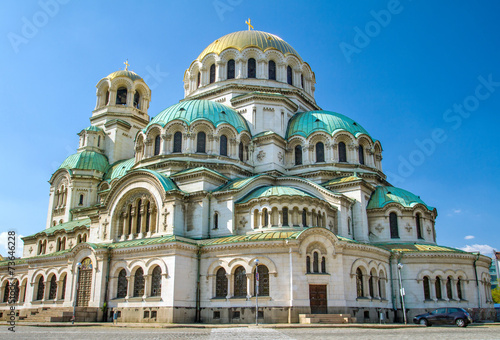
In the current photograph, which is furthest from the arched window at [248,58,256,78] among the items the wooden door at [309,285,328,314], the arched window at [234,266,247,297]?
the wooden door at [309,285,328,314]

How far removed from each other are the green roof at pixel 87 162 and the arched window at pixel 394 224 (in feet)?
87.5

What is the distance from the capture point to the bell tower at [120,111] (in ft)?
152

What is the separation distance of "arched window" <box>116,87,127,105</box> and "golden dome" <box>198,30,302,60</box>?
10047mm

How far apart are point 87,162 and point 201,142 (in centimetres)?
1440

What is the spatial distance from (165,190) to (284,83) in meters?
17.0

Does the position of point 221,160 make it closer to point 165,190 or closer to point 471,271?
point 165,190

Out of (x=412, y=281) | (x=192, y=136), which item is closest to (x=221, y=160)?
(x=192, y=136)

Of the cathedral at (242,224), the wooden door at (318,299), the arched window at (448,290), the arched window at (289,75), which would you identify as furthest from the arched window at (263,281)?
the arched window at (289,75)

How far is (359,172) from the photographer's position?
36.8 meters

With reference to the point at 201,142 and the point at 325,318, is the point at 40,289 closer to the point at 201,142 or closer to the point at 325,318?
the point at 201,142

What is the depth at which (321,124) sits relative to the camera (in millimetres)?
38062

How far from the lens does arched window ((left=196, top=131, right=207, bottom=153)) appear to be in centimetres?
3564

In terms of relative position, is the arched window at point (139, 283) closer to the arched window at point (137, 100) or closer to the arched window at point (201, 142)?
the arched window at point (201, 142)

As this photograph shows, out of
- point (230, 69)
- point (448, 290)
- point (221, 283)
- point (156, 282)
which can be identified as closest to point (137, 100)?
point (230, 69)
